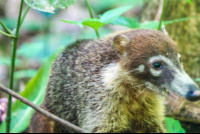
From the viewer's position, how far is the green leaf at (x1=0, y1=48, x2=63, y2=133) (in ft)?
15.6

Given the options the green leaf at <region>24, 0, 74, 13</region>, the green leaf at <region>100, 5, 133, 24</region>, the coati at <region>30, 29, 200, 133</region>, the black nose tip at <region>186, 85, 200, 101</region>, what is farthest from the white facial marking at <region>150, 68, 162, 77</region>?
the green leaf at <region>24, 0, 74, 13</region>

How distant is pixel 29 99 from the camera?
16.6 ft

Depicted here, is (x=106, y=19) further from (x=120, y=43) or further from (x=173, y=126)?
(x=173, y=126)

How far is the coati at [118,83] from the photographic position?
3.17 m

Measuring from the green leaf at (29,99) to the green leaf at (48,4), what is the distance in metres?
2.08

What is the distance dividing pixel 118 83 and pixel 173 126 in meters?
0.98

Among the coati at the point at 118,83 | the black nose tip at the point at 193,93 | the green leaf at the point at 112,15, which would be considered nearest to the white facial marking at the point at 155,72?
the coati at the point at 118,83

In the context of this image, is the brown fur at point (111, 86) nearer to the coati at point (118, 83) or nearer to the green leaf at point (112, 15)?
the coati at point (118, 83)

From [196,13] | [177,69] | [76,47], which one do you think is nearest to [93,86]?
[76,47]

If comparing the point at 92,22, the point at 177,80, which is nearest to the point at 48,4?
the point at 92,22

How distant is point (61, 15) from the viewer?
440 inches

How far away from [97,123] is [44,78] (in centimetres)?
189

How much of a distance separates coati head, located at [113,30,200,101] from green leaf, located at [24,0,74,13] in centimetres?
88

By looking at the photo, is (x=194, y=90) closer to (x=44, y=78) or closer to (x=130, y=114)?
(x=130, y=114)
